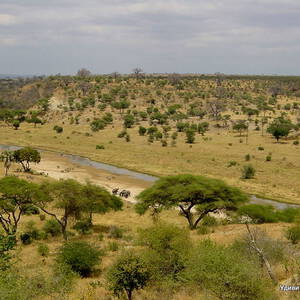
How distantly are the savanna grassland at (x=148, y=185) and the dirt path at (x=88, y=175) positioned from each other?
0.86 feet

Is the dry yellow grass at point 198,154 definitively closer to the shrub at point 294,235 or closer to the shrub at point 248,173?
the shrub at point 248,173

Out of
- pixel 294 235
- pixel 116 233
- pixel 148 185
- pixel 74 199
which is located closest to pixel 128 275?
pixel 294 235

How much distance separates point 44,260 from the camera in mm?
23781

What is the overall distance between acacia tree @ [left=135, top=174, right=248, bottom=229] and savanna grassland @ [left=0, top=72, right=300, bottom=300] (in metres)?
0.33

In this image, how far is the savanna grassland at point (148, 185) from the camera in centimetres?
1714

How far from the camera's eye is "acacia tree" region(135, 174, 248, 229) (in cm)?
3112

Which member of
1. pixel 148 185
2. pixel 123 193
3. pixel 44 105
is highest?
pixel 44 105

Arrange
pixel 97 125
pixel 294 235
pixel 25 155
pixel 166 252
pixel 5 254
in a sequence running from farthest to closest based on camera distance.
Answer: pixel 97 125, pixel 25 155, pixel 294 235, pixel 5 254, pixel 166 252

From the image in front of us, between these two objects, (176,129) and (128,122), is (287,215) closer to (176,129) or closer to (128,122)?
(176,129)

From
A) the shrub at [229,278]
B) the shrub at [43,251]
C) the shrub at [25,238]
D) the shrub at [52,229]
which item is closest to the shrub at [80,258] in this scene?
the shrub at [43,251]

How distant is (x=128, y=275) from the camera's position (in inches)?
691

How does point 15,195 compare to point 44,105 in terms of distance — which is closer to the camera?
point 15,195

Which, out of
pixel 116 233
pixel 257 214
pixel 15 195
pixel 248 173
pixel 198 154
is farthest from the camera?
pixel 198 154

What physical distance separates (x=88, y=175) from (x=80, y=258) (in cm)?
3316
